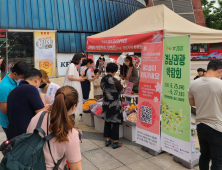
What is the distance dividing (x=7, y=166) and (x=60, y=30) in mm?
16301

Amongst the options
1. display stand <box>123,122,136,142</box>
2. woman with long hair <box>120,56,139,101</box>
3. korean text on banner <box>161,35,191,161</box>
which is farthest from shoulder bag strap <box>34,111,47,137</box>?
woman with long hair <box>120,56,139,101</box>

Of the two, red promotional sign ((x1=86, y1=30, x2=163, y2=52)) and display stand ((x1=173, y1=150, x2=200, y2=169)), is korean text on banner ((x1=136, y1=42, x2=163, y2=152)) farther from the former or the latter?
display stand ((x1=173, y1=150, x2=200, y2=169))

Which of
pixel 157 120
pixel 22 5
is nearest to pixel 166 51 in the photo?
pixel 157 120

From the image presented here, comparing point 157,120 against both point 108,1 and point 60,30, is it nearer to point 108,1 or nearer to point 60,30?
point 60,30

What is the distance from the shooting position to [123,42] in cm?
523

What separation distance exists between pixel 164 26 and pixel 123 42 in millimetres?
1098

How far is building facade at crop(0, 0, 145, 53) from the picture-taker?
1528 cm

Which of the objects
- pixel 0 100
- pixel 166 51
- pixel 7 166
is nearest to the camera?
pixel 7 166

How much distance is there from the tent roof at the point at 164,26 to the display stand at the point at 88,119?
240 cm

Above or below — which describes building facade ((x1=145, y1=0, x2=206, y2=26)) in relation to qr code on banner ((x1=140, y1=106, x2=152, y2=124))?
above

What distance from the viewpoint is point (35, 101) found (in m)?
2.47

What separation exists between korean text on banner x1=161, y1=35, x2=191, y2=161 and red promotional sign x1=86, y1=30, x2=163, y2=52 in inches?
21.1

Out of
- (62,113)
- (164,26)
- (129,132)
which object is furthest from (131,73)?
(62,113)

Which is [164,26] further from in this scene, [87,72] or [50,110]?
[50,110]
